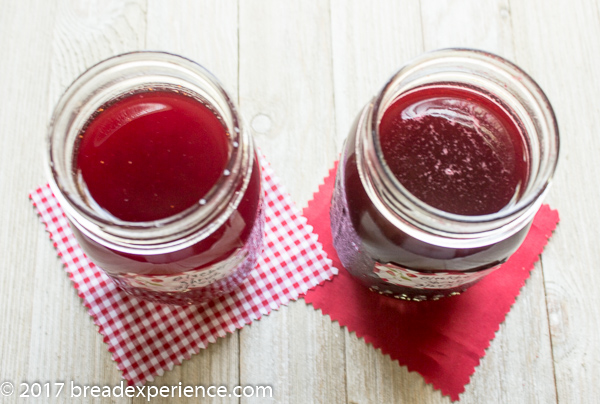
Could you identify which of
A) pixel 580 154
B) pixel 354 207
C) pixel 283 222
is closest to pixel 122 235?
pixel 354 207

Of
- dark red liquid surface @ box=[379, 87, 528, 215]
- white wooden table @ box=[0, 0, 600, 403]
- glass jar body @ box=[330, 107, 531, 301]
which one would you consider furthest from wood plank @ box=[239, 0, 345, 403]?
dark red liquid surface @ box=[379, 87, 528, 215]

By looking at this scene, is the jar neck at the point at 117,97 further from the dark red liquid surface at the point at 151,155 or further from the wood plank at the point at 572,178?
the wood plank at the point at 572,178

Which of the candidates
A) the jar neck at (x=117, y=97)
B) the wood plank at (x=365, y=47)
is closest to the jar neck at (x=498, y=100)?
the jar neck at (x=117, y=97)

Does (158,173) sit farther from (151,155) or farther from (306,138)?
(306,138)

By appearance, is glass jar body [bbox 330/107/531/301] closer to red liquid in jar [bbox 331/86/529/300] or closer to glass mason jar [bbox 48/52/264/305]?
red liquid in jar [bbox 331/86/529/300]

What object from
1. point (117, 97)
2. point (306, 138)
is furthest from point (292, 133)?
point (117, 97)

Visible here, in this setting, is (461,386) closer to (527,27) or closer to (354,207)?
(354,207)
